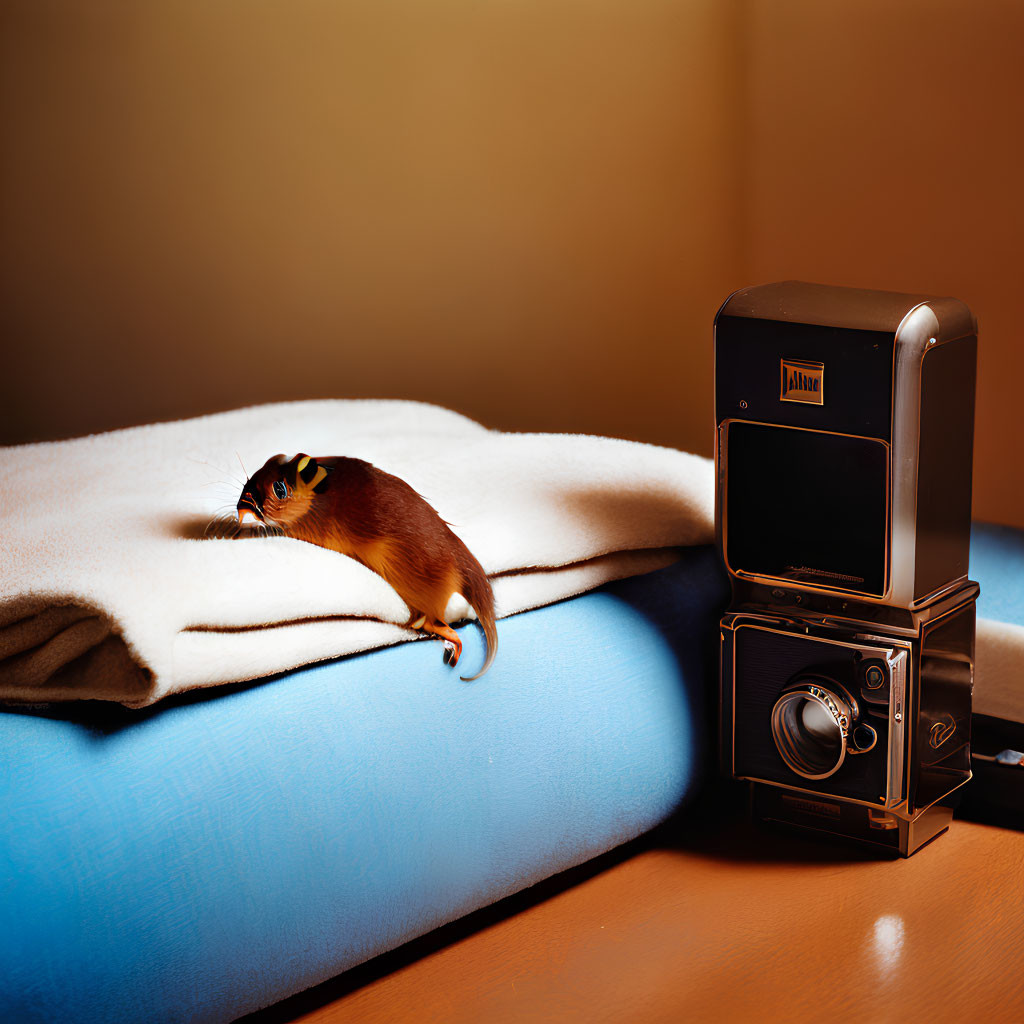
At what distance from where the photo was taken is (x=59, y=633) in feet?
2.92

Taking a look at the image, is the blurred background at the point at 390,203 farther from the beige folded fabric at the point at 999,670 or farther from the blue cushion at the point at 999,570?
the beige folded fabric at the point at 999,670

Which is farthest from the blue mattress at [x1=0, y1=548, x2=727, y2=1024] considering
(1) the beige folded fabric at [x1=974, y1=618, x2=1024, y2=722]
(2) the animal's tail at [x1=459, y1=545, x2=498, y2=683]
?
(1) the beige folded fabric at [x1=974, y1=618, x2=1024, y2=722]

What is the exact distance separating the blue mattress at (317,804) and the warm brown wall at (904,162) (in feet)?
2.32

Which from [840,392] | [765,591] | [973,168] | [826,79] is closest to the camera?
[840,392]

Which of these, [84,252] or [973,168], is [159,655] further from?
[84,252]

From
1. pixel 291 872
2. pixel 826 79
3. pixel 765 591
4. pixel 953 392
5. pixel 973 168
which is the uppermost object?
pixel 826 79

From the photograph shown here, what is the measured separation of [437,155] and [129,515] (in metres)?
1.22

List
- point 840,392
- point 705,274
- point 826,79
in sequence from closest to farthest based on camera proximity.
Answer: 1. point 840,392
2. point 826,79
3. point 705,274

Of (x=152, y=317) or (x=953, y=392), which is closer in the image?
(x=953, y=392)

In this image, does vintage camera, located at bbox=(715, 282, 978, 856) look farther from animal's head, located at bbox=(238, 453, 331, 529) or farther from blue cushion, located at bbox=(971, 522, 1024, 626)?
animal's head, located at bbox=(238, 453, 331, 529)

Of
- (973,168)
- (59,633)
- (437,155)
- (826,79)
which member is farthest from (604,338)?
(59,633)

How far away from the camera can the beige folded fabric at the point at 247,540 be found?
882mm

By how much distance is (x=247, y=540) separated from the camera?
1.02 m

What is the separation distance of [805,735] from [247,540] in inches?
20.1
